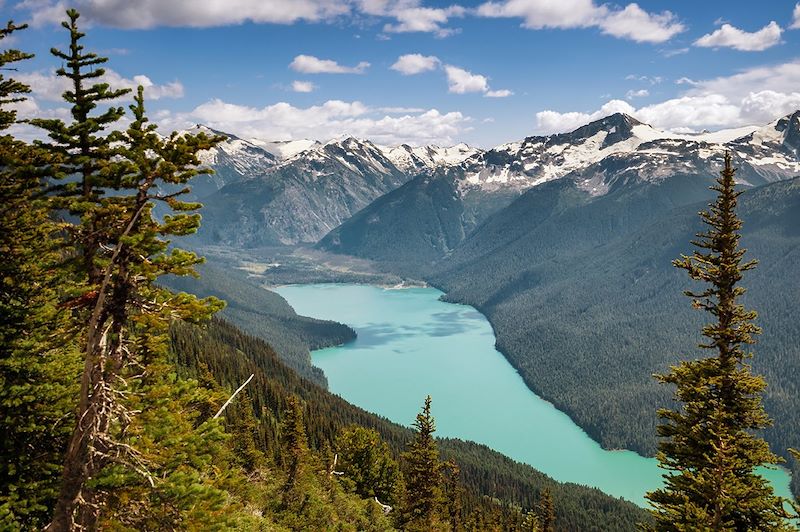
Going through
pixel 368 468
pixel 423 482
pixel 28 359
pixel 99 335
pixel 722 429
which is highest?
pixel 99 335

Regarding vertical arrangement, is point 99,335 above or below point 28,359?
above

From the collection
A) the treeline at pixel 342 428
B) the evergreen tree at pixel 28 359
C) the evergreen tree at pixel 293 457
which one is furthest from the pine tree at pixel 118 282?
the treeline at pixel 342 428

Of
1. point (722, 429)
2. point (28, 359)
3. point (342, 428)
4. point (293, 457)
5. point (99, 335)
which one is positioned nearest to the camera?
point (99, 335)

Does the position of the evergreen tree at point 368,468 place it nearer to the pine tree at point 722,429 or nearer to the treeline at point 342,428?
the treeline at point 342,428

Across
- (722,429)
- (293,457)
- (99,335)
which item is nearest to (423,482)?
(293,457)

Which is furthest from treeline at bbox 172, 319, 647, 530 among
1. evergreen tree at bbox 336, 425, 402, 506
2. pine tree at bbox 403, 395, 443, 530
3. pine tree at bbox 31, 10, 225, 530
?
pine tree at bbox 31, 10, 225, 530

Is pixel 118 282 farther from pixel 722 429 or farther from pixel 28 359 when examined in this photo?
pixel 722 429
